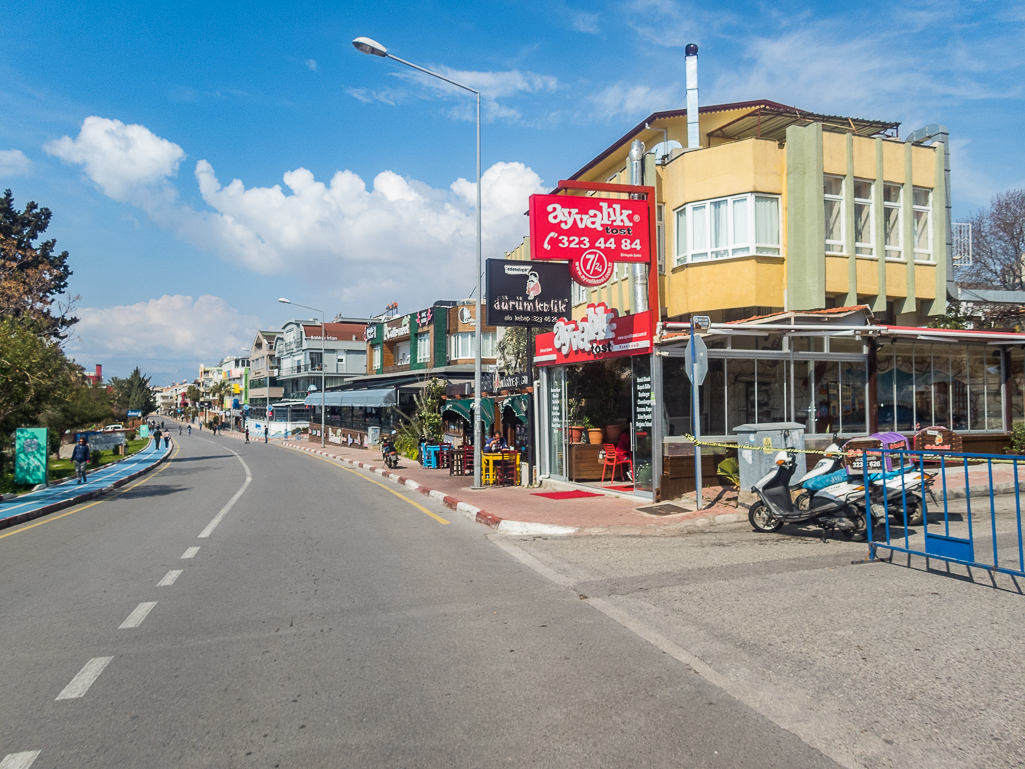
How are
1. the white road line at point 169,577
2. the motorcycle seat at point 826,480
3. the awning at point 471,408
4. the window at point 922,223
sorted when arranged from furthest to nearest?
the awning at point 471,408
the window at point 922,223
the motorcycle seat at point 826,480
the white road line at point 169,577

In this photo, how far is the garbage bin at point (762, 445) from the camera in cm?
1169

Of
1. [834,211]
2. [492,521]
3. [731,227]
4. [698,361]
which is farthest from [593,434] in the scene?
[834,211]

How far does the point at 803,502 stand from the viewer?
10.6 metres

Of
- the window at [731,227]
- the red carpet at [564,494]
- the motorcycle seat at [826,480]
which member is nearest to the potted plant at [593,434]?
the red carpet at [564,494]

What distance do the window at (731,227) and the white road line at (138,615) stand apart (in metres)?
15.3

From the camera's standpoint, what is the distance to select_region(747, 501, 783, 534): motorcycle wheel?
10.1 metres

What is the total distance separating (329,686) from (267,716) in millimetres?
513

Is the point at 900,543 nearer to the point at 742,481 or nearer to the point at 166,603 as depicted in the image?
the point at 742,481

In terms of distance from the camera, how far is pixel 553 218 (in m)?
14.6

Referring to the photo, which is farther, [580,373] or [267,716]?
[580,373]

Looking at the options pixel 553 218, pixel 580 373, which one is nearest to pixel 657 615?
pixel 553 218

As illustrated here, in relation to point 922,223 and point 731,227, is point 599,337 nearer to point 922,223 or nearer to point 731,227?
point 731,227

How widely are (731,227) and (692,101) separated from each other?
506cm

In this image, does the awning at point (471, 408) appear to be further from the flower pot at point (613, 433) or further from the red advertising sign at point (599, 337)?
the flower pot at point (613, 433)
